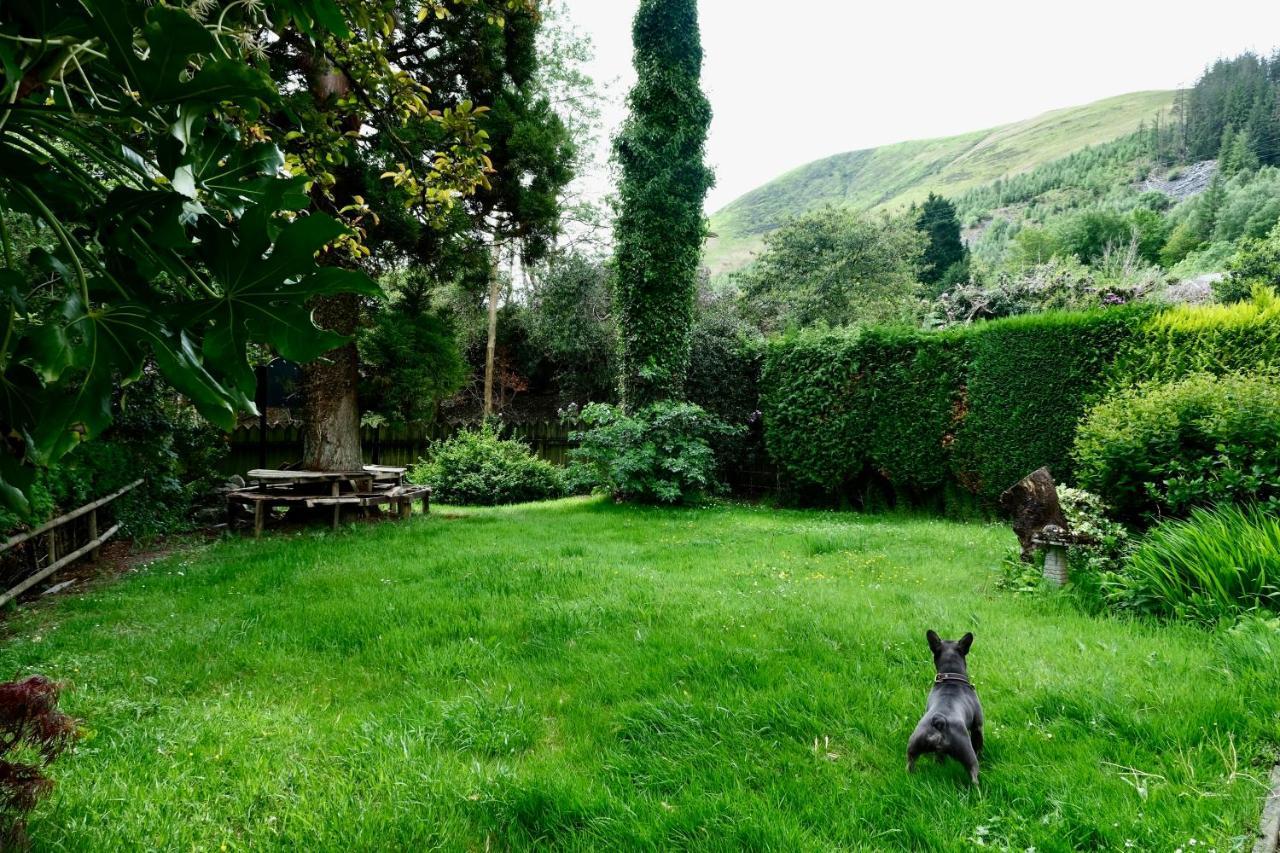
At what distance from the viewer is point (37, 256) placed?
828 mm

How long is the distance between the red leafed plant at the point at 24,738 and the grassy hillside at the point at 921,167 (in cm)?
8438

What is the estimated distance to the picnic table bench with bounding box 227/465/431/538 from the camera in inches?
320

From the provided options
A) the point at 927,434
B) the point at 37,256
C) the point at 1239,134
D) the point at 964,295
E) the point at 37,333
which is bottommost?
the point at 927,434

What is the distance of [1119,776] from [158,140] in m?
3.28

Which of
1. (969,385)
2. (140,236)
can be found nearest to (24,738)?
(140,236)

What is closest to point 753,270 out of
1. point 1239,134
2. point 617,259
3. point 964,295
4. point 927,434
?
point 964,295

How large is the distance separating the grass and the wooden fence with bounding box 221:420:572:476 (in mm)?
6965

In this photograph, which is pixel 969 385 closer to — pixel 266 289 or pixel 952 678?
pixel 952 678

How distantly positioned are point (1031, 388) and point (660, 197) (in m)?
6.56

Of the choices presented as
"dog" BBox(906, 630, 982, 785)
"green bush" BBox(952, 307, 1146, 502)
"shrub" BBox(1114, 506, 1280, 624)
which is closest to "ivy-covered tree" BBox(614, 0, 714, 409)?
"green bush" BBox(952, 307, 1146, 502)

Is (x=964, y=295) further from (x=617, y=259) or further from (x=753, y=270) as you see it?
(x=753, y=270)

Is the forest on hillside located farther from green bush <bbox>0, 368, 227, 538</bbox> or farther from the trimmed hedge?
green bush <bbox>0, 368, 227, 538</bbox>

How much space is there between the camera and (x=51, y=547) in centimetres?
583

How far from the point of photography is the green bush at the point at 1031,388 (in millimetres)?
7852
